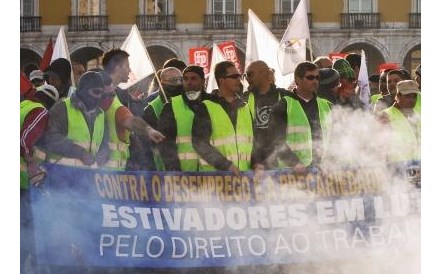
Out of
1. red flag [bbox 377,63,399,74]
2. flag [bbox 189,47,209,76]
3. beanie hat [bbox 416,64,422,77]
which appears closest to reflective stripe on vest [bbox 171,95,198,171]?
flag [bbox 189,47,209,76]

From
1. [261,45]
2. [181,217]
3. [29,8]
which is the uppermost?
[29,8]

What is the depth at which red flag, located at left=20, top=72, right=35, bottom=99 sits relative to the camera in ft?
25.1

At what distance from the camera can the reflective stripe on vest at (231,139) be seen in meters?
7.68

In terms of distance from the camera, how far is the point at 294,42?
777 centimetres

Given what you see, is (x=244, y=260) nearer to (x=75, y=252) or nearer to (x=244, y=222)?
(x=244, y=222)

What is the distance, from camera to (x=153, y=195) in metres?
7.68

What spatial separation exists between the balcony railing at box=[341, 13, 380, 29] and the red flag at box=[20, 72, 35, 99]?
198 cm

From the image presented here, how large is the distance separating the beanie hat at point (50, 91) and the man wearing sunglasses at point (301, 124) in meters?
1.32

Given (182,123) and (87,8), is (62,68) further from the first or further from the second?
(182,123)

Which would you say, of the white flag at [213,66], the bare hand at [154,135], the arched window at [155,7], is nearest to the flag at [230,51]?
the white flag at [213,66]

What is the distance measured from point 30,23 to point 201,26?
1.05 m

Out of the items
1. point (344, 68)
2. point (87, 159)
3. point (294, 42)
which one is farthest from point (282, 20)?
point (87, 159)
